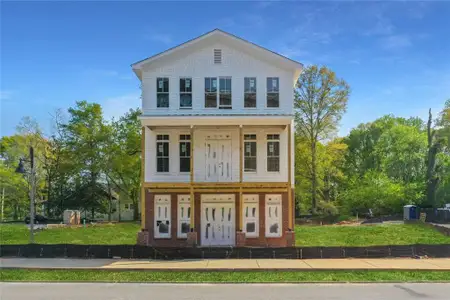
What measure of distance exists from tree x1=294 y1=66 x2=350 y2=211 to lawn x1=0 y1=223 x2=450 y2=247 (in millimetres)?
16182

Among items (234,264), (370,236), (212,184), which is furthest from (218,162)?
(370,236)

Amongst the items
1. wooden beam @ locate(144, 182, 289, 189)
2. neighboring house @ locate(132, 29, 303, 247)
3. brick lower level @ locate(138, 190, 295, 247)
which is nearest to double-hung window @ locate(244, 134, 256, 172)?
neighboring house @ locate(132, 29, 303, 247)

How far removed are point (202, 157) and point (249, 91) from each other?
4.41 meters

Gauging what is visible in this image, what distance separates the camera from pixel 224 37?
24.1 metres

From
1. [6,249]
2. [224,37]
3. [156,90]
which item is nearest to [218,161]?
[156,90]

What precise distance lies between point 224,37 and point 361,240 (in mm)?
13696

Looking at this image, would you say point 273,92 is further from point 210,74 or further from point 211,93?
point 210,74

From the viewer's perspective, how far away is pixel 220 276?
15.4 m

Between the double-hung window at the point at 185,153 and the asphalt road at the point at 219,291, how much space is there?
10.8 metres

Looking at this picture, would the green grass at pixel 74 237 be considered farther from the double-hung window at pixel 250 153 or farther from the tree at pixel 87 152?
the tree at pixel 87 152

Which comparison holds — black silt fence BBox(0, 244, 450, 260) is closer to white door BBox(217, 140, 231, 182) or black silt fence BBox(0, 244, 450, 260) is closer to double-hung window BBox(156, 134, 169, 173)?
white door BBox(217, 140, 231, 182)

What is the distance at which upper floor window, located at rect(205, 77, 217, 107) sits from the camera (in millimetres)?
24125

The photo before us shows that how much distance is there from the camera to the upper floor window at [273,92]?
79.3ft

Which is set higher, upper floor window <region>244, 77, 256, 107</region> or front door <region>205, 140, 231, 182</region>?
upper floor window <region>244, 77, 256, 107</region>
